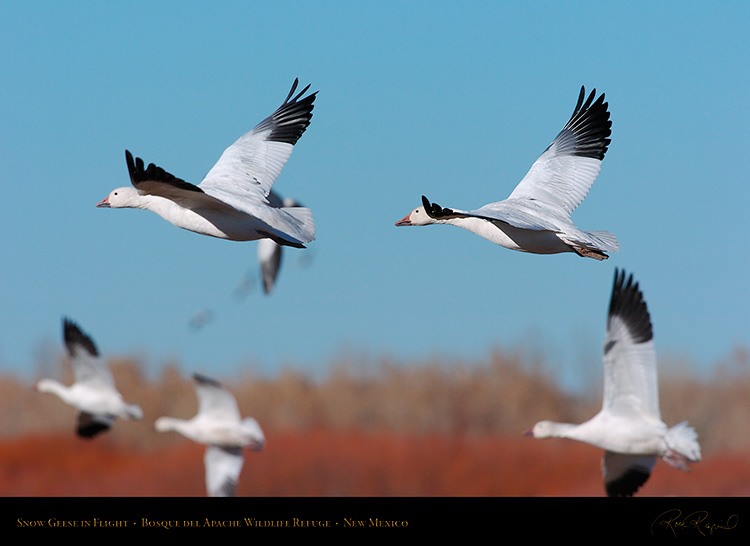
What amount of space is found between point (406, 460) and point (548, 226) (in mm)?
16786

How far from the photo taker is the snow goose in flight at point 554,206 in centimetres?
971

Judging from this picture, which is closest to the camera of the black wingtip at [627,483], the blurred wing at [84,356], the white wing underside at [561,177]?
the white wing underside at [561,177]

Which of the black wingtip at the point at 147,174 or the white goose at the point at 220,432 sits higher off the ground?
the black wingtip at the point at 147,174

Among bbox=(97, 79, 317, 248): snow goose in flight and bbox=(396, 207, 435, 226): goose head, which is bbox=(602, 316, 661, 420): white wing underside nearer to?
bbox=(396, 207, 435, 226): goose head

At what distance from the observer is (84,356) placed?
1602 cm

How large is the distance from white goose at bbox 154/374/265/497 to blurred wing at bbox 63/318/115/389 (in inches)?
53.7

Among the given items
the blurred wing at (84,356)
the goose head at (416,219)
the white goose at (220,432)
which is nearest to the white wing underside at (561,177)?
the goose head at (416,219)

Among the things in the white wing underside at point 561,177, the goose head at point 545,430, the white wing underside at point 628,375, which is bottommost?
the goose head at point 545,430

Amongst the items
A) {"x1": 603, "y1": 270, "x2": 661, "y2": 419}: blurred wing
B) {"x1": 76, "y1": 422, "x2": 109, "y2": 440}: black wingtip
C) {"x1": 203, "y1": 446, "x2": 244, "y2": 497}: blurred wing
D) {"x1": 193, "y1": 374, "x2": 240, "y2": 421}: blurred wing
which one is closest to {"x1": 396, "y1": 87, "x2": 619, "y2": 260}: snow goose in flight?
{"x1": 603, "y1": 270, "x2": 661, "y2": 419}: blurred wing

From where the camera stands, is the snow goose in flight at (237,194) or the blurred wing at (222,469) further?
the blurred wing at (222,469)

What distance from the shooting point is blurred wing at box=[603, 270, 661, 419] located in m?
11.5

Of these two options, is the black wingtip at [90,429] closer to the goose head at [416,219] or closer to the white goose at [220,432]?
the white goose at [220,432]
